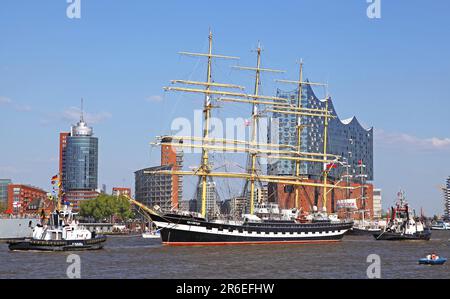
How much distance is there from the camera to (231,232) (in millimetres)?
102188

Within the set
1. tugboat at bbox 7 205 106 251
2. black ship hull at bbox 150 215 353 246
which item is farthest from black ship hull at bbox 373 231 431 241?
tugboat at bbox 7 205 106 251

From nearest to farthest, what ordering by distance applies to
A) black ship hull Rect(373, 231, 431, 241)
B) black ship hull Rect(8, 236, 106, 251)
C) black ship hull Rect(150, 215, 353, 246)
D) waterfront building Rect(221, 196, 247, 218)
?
black ship hull Rect(8, 236, 106, 251) < black ship hull Rect(150, 215, 353, 246) < waterfront building Rect(221, 196, 247, 218) < black ship hull Rect(373, 231, 431, 241)

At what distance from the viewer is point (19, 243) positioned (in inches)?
3327

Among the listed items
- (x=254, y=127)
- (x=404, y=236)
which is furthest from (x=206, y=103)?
(x=404, y=236)

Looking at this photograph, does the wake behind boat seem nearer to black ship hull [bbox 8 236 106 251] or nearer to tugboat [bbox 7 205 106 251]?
tugboat [bbox 7 205 106 251]

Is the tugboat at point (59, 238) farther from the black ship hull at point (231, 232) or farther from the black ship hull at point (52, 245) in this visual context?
the black ship hull at point (231, 232)

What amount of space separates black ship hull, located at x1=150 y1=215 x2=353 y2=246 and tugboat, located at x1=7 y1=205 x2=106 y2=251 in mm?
11558

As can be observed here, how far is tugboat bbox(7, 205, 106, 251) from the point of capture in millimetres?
83250
